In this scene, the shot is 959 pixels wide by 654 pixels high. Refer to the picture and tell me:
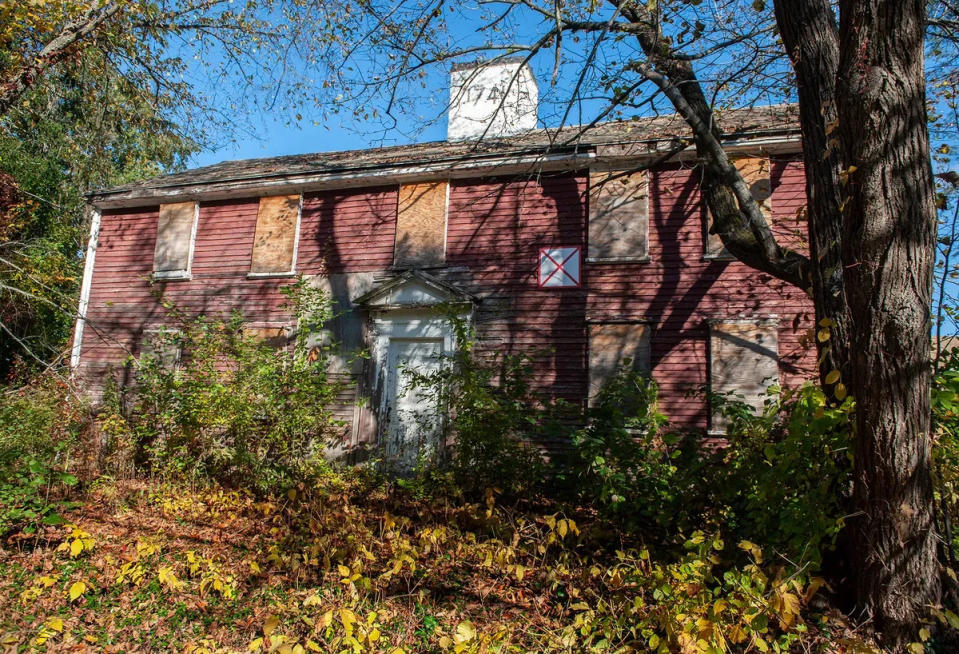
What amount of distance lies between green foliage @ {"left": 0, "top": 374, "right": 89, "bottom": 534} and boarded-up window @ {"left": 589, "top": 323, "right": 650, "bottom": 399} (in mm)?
6379

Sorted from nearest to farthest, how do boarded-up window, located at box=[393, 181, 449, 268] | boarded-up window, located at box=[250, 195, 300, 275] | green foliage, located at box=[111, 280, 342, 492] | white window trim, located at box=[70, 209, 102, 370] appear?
green foliage, located at box=[111, 280, 342, 492] < boarded-up window, located at box=[393, 181, 449, 268] < boarded-up window, located at box=[250, 195, 300, 275] < white window trim, located at box=[70, 209, 102, 370]

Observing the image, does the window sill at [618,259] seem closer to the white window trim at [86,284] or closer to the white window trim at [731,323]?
the white window trim at [731,323]

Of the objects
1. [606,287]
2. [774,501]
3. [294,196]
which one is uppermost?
[294,196]

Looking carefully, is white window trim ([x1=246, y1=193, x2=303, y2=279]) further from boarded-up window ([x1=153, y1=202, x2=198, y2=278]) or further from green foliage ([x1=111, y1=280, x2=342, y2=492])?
green foliage ([x1=111, y1=280, x2=342, y2=492])

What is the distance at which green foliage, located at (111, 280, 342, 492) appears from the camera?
294 inches

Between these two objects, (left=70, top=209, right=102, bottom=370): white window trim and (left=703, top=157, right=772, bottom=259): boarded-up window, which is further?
(left=70, top=209, right=102, bottom=370): white window trim

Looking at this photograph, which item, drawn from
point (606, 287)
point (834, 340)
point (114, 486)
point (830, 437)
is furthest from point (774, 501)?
point (114, 486)

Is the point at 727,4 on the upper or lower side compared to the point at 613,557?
upper

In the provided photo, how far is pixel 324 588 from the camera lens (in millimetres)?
4895

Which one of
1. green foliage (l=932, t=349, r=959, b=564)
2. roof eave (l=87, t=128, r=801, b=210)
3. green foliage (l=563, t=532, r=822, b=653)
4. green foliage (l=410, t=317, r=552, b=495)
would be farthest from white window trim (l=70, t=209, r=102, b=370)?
green foliage (l=932, t=349, r=959, b=564)

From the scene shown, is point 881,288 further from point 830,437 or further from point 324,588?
point 324,588

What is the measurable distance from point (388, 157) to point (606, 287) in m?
5.02

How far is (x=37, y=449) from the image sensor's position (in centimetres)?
733

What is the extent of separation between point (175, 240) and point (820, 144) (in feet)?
35.0
